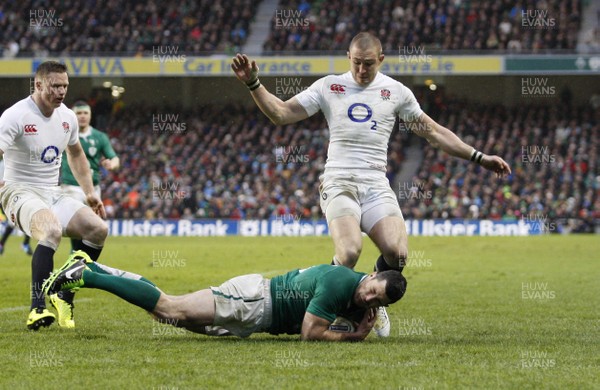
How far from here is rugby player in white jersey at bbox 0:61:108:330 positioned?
8539 millimetres

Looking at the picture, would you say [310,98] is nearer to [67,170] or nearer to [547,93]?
[67,170]

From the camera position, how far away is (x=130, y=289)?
291 inches

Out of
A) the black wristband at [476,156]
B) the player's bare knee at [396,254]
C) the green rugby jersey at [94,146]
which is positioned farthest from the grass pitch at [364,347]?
the green rugby jersey at [94,146]

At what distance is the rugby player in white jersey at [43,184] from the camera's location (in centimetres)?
854

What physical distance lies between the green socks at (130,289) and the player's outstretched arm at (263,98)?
1756 millimetres

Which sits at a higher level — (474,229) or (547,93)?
(547,93)

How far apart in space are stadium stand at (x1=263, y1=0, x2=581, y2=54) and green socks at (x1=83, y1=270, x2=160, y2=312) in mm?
30023

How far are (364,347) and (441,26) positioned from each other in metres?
31.7

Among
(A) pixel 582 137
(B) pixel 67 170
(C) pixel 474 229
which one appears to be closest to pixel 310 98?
(B) pixel 67 170

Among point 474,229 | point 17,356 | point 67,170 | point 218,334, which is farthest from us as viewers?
point 474,229

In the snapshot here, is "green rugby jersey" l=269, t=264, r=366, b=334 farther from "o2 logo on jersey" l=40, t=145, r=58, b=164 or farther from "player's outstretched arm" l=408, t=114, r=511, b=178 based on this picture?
"o2 logo on jersey" l=40, t=145, r=58, b=164

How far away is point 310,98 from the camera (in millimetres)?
8633

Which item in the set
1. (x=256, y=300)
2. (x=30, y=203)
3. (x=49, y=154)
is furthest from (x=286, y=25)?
(x=256, y=300)

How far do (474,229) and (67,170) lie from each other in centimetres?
2044
